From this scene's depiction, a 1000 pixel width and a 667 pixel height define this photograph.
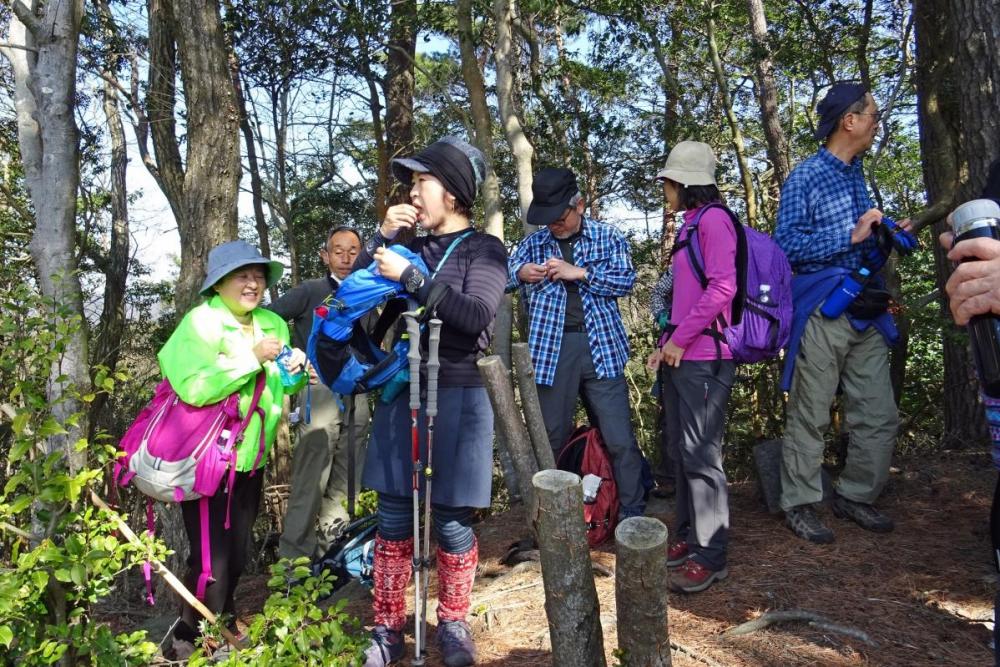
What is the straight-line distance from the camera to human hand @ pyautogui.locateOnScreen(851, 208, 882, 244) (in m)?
3.59

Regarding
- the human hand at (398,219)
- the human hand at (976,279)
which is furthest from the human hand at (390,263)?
the human hand at (976,279)

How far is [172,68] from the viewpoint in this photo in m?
8.81

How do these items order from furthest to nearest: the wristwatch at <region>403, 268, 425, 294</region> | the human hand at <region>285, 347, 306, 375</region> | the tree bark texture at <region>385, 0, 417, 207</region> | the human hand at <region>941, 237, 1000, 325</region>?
the tree bark texture at <region>385, 0, 417, 207</region> < the human hand at <region>285, 347, 306, 375</region> < the wristwatch at <region>403, 268, 425, 294</region> < the human hand at <region>941, 237, 1000, 325</region>

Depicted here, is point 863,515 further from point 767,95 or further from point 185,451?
point 767,95

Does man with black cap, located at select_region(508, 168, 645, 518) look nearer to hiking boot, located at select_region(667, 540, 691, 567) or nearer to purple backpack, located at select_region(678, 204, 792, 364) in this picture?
hiking boot, located at select_region(667, 540, 691, 567)

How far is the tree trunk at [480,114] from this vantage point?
21.6ft

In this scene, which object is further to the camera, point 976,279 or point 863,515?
point 863,515

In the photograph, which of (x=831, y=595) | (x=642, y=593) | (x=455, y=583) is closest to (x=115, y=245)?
(x=455, y=583)

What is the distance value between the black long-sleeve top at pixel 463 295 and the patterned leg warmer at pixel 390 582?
717 millimetres

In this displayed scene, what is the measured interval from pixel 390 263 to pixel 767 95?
259 inches

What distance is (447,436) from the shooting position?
9.53ft

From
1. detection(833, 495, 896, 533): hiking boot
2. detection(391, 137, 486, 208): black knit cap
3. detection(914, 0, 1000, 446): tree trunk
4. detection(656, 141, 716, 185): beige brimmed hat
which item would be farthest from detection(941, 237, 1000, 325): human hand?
detection(914, 0, 1000, 446): tree trunk

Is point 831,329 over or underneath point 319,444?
over

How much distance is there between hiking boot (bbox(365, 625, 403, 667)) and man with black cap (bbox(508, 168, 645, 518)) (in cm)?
153
